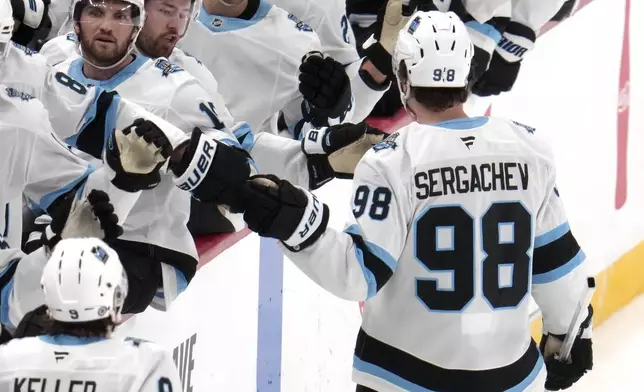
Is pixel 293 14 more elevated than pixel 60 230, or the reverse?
pixel 60 230

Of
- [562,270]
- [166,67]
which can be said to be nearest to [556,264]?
[562,270]

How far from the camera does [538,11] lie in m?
4.20

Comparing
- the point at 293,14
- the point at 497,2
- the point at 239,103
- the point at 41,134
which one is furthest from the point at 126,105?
the point at 497,2

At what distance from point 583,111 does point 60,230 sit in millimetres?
2818

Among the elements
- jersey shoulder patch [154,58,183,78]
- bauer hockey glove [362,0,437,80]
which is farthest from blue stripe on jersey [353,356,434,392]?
bauer hockey glove [362,0,437,80]

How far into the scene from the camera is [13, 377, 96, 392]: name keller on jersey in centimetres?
213

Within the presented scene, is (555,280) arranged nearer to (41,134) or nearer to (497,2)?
(41,134)

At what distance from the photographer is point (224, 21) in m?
3.75

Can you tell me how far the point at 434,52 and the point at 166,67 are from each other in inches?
28.5

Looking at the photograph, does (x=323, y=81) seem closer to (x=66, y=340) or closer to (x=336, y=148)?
(x=336, y=148)

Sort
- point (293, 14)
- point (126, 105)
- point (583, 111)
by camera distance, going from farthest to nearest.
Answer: point (583, 111), point (293, 14), point (126, 105)

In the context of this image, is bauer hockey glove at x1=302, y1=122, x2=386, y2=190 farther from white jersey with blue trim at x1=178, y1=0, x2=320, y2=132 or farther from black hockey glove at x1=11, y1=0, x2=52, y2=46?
black hockey glove at x1=11, y1=0, x2=52, y2=46

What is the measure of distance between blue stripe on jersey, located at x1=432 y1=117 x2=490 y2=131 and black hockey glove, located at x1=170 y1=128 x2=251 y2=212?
39 centimetres

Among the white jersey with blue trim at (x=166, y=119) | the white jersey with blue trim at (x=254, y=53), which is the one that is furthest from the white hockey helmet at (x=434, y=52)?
the white jersey with blue trim at (x=254, y=53)
